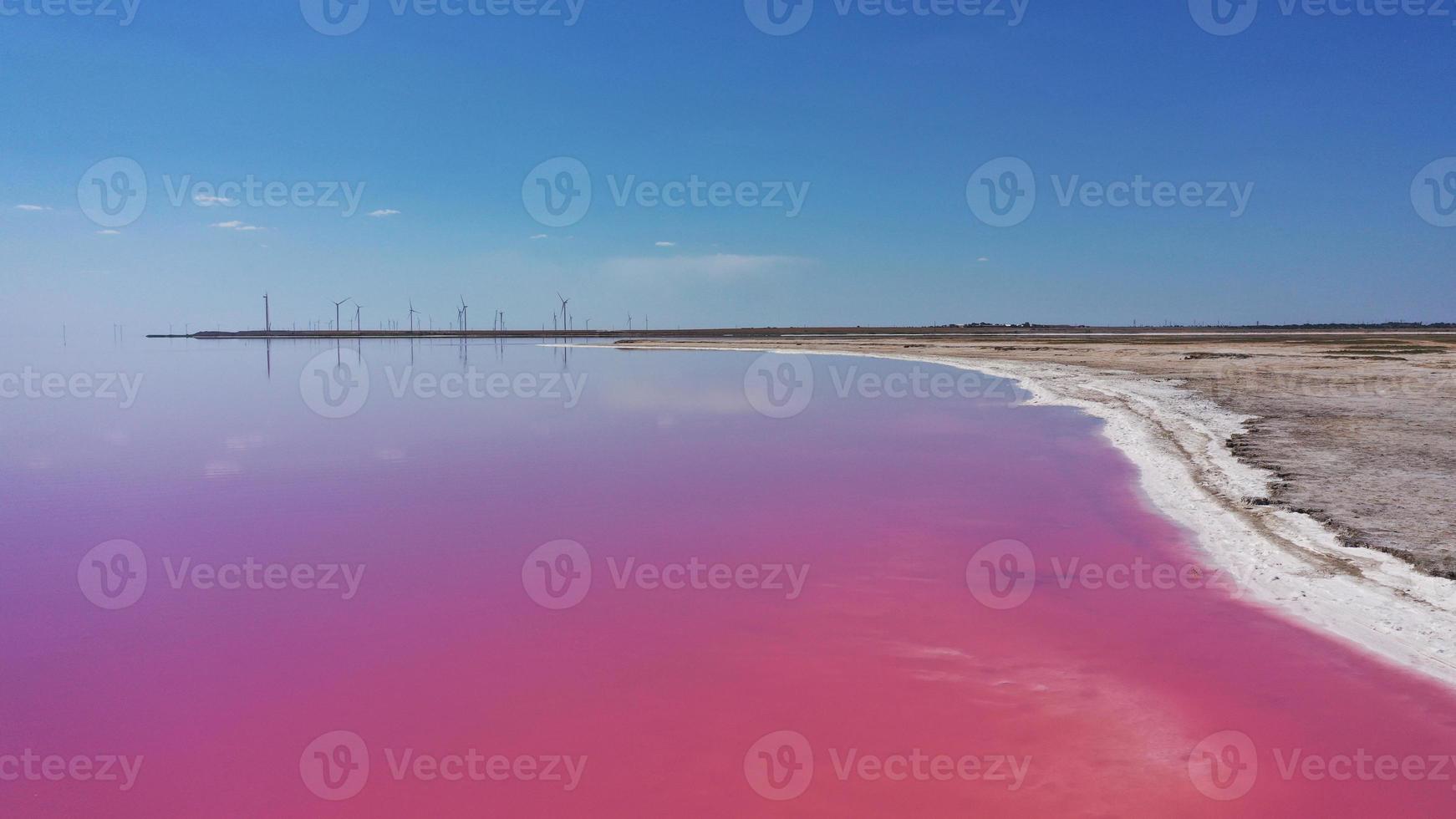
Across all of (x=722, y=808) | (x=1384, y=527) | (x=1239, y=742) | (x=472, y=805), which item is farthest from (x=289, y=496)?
(x=1384, y=527)

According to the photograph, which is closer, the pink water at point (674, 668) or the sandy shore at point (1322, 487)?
the pink water at point (674, 668)

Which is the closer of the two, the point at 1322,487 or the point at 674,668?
the point at 674,668

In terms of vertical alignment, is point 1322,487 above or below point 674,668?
above

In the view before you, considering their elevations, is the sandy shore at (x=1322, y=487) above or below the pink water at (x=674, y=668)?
above

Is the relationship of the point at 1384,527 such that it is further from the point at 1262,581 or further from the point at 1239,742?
the point at 1239,742
